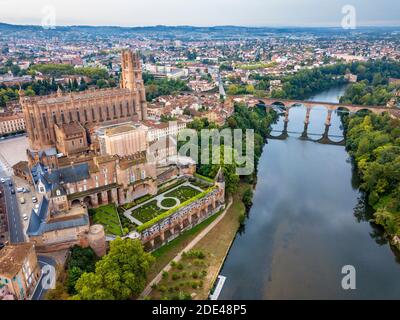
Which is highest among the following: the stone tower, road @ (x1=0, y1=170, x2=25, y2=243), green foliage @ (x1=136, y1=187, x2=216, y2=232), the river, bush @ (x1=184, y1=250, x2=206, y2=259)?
the stone tower

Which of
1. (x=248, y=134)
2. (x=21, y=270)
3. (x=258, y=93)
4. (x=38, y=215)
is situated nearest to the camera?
(x=21, y=270)

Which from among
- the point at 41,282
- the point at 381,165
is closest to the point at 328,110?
the point at 381,165

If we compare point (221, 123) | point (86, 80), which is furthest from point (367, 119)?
point (86, 80)

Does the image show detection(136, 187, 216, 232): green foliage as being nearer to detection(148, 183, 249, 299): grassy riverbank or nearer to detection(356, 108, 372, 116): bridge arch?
detection(148, 183, 249, 299): grassy riverbank

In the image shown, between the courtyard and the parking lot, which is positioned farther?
the courtyard

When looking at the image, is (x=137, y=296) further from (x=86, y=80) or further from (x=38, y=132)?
(x=86, y=80)

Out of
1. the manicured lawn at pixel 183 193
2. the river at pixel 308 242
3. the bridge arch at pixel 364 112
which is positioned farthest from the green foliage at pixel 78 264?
the bridge arch at pixel 364 112

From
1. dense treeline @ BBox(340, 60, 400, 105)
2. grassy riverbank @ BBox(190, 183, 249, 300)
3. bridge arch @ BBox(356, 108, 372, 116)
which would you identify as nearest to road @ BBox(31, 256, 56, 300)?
grassy riverbank @ BBox(190, 183, 249, 300)
